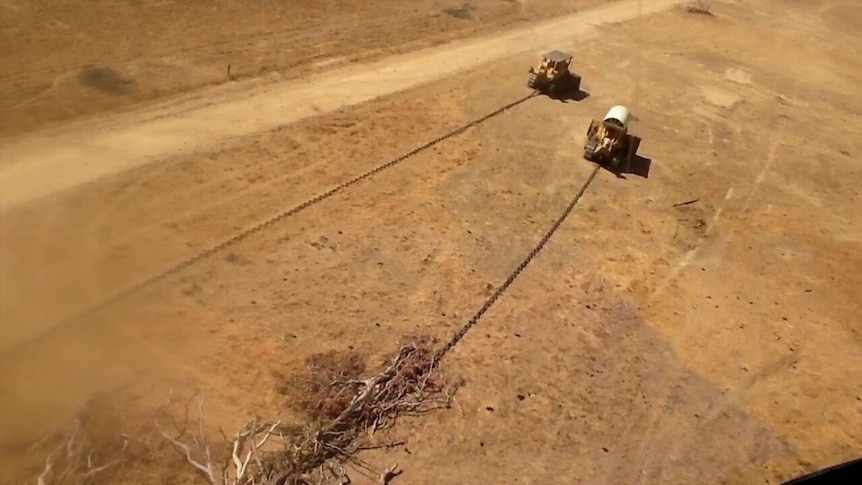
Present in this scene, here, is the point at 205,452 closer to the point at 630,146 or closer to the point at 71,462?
the point at 71,462

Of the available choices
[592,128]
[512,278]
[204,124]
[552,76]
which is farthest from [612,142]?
[204,124]

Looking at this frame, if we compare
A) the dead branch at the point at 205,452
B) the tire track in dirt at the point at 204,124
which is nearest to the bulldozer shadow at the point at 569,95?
the tire track in dirt at the point at 204,124

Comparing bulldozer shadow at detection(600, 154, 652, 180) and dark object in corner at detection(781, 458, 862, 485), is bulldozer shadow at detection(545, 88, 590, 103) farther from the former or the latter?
dark object in corner at detection(781, 458, 862, 485)

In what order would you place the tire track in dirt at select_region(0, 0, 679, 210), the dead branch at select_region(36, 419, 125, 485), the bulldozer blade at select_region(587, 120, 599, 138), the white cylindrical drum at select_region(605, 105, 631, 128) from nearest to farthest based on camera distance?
the dead branch at select_region(36, 419, 125, 485) → the tire track in dirt at select_region(0, 0, 679, 210) → the white cylindrical drum at select_region(605, 105, 631, 128) → the bulldozer blade at select_region(587, 120, 599, 138)

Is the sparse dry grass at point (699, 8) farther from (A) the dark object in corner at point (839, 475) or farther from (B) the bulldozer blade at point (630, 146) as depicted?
(A) the dark object in corner at point (839, 475)

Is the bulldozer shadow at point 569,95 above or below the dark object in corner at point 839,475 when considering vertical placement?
below

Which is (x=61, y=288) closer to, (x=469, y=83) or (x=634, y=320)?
(x=634, y=320)

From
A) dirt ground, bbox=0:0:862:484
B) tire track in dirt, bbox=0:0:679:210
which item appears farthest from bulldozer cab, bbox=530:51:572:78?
tire track in dirt, bbox=0:0:679:210
